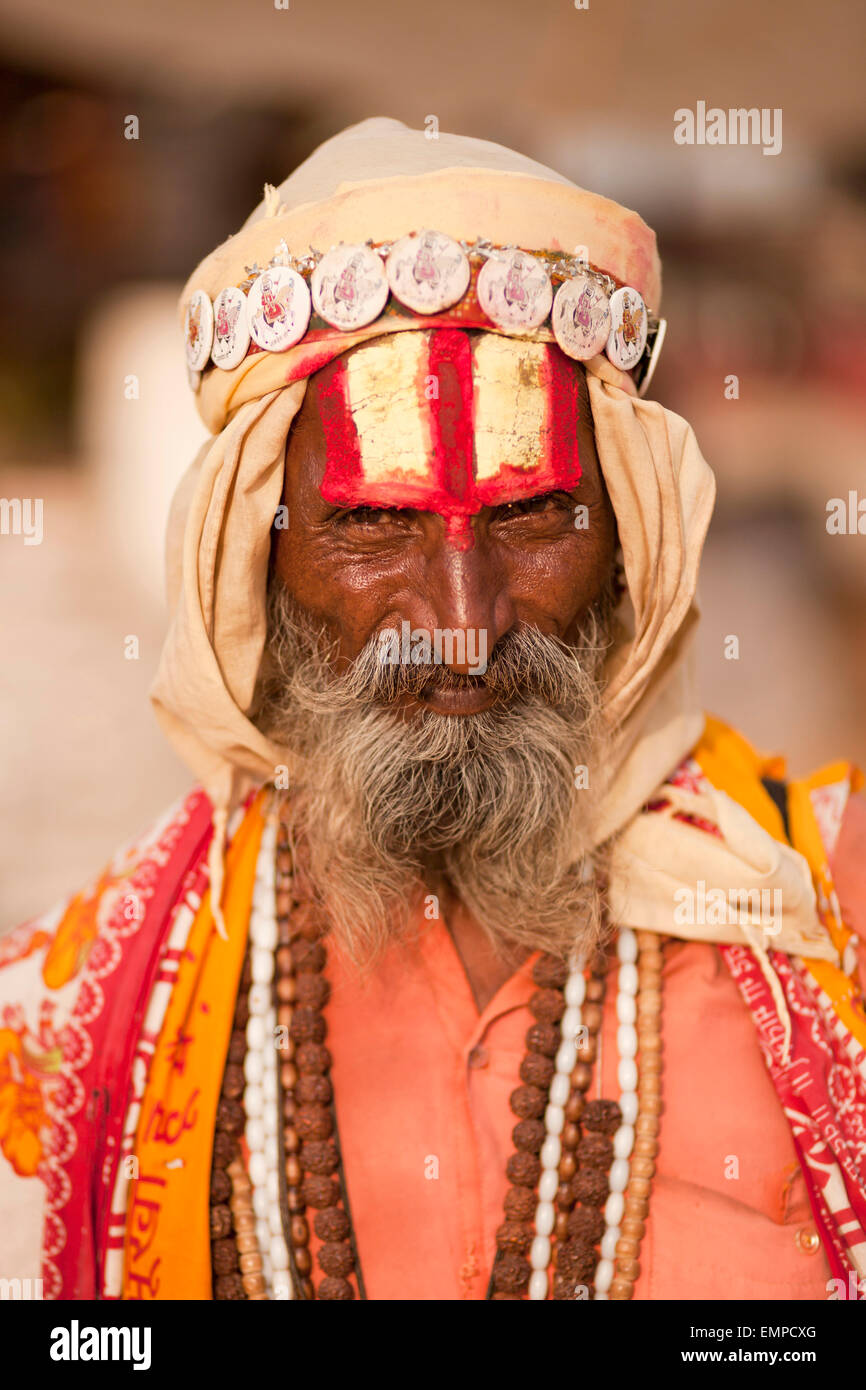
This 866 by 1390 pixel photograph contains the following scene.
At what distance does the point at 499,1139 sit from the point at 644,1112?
242 millimetres

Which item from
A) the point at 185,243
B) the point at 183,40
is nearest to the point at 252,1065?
the point at 183,40

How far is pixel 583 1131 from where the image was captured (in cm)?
188

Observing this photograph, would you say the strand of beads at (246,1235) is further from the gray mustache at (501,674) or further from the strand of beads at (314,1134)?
the gray mustache at (501,674)

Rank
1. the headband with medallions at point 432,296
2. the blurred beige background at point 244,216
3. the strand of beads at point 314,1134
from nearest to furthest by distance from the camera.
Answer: the headband with medallions at point 432,296 → the strand of beads at point 314,1134 → the blurred beige background at point 244,216

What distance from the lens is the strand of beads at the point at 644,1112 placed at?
182 centimetres

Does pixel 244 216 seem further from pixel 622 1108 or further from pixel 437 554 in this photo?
pixel 622 1108

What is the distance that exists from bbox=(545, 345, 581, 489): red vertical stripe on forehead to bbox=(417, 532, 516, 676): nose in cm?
16

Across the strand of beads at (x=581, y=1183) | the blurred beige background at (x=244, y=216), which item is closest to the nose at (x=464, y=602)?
the strand of beads at (x=581, y=1183)

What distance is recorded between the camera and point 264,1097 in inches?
73.7

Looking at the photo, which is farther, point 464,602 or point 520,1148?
point 520,1148

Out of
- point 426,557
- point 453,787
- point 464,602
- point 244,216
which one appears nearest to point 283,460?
point 426,557

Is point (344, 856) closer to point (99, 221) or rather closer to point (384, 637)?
point (384, 637)

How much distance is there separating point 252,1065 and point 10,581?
190 inches

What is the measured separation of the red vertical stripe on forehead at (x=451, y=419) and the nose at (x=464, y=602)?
0.07 m
